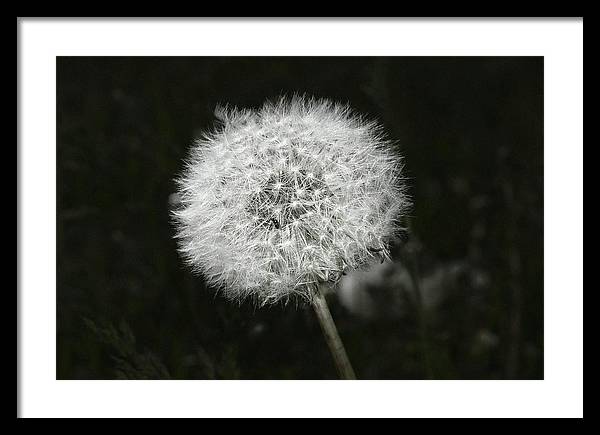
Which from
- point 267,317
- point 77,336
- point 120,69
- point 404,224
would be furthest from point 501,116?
point 77,336

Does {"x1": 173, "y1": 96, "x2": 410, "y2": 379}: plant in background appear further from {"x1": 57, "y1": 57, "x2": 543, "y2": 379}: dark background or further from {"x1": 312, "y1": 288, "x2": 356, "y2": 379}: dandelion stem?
{"x1": 57, "y1": 57, "x2": 543, "y2": 379}: dark background

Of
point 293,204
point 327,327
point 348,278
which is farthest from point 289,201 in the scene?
point 348,278

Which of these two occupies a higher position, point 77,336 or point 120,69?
point 120,69

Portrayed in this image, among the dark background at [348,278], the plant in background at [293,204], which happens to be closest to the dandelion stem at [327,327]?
the plant in background at [293,204]

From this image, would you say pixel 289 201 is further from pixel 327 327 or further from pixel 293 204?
pixel 327 327
